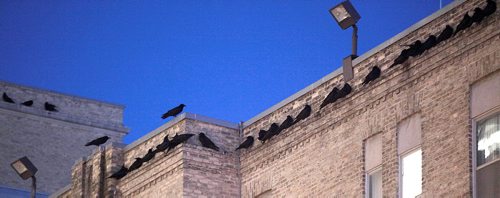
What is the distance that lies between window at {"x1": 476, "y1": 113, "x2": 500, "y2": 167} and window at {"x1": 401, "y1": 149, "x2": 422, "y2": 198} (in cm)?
190

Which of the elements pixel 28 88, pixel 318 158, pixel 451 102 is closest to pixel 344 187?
pixel 318 158

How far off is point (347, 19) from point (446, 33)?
406 centimetres

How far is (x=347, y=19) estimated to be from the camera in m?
38.4

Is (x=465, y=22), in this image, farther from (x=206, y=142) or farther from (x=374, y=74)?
(x=206, y=142)

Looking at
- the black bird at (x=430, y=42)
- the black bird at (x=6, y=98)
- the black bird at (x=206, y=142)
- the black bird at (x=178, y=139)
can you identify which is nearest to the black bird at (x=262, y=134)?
the black bird at (x=206, y=142)

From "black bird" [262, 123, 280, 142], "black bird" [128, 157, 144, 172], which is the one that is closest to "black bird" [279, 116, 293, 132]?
"black bird" [262, 123, 280, 142]

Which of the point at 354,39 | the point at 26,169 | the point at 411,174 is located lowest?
the point at 411,174

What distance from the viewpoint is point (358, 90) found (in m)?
37.5

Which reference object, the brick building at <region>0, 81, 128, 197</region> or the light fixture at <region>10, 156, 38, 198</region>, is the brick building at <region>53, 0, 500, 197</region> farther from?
the brick building at <region>0, 81, 128, 197</region>

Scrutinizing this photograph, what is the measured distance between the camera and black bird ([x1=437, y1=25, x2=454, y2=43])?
1371 inches

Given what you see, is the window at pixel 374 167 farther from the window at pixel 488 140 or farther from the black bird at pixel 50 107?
the black bird at pixel 50 107

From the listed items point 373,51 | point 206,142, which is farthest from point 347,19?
point 206,142

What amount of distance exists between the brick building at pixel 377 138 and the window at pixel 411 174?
0.02m

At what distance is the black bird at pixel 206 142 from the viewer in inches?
1635
